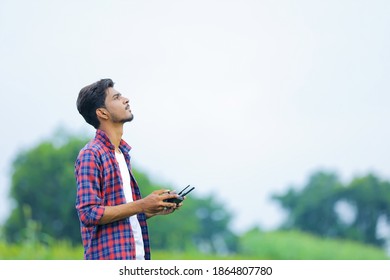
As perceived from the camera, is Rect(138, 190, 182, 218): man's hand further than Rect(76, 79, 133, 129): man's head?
No

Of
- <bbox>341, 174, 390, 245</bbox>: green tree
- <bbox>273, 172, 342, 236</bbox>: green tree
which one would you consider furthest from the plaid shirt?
<bbox>273, 172, 342, 236</bbox>: green tree

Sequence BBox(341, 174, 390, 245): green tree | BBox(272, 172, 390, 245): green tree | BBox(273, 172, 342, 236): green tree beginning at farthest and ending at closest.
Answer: BBox(273, 172, 342, 236): green tree
BBox(341, 174, 390, 245): green tree
BBox(272, 172, 390, 245): green tree

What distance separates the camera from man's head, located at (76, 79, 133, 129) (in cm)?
336

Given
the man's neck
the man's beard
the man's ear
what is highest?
the man's ear

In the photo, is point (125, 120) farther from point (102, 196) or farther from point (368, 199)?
point (368, 199)

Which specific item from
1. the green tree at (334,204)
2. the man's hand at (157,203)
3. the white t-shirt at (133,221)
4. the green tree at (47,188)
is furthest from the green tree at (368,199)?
the man's hand at (157,203)

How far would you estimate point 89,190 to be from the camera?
3164mm

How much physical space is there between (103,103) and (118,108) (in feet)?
0.25

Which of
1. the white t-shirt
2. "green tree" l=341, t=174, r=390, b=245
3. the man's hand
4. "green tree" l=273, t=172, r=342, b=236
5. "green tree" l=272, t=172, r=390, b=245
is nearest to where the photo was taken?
the man's hand

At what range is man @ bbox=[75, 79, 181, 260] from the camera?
3.14 meters

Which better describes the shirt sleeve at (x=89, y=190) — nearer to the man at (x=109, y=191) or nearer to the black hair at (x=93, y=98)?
the man at (x=109, y=191)

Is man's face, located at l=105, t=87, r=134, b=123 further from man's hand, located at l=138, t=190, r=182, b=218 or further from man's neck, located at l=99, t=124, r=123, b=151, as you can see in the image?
man's hand, located at l=138, t=190, r=182, b=218

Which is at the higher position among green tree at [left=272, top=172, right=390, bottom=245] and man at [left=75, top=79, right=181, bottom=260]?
man at [left=75, top=79, right=181, bottom=260]

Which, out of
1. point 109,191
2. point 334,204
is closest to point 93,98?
point 109,191
